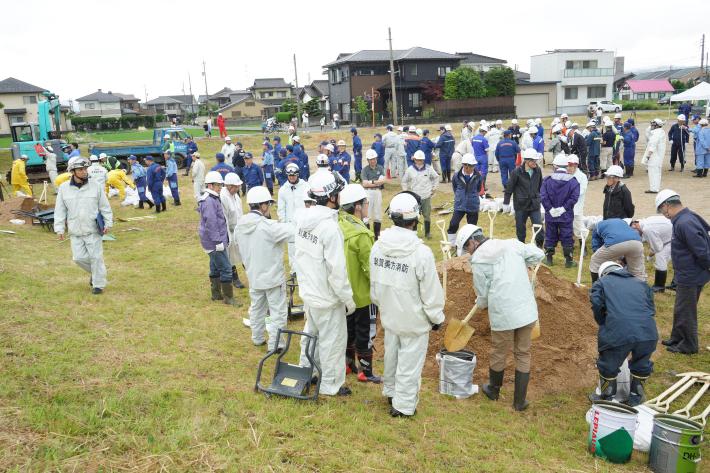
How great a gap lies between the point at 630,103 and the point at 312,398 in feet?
176

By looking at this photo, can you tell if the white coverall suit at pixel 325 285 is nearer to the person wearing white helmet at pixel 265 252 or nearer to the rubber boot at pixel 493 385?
the person wearing white helmet at pixel 265 252

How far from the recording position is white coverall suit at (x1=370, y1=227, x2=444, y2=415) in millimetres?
4414

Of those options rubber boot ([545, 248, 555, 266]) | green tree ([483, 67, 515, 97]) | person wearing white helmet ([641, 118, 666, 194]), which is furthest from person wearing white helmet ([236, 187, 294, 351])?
green tree ([483, 67, 515, 97])

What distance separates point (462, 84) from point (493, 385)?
138ft

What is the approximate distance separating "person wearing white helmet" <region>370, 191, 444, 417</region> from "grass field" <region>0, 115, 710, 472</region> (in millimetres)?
617

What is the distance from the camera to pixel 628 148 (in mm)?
17219

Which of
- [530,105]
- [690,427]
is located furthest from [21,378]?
[530,105]

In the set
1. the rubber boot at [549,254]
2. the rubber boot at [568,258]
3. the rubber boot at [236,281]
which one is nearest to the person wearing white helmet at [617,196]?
the rubber boot at [568,258]

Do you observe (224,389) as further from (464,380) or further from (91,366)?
(464,380)

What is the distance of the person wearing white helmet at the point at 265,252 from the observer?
589 centimetres

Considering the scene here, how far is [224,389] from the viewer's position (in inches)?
198

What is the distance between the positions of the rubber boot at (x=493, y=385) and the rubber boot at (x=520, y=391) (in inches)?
6.8

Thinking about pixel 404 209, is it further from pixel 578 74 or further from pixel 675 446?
pixel 578 74

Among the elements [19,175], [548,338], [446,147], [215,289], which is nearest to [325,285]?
[548,338]
